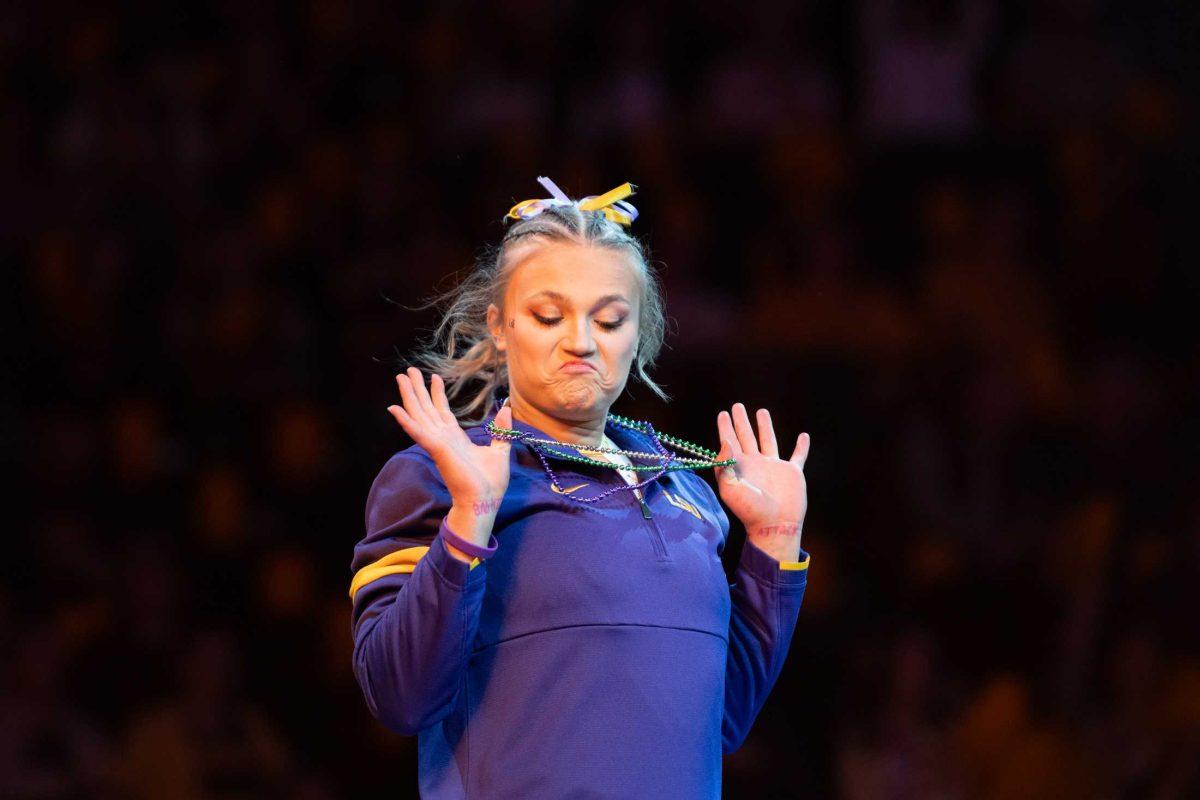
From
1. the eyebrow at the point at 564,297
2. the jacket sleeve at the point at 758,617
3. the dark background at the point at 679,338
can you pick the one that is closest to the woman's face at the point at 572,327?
the eyebrow at the point at 564,297

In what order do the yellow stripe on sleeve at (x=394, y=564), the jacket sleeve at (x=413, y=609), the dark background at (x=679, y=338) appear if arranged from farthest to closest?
the dark background at (x=679, y=338) < the yellow stripe on sleeve at (x=394, y=564) < the jacket sleeve at (x=413, y=609)

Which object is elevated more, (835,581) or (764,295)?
(764,295)

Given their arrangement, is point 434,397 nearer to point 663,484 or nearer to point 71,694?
point 663,484

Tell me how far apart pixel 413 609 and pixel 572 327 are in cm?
33

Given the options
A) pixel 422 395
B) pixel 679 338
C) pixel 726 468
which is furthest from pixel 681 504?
pixel 679 338

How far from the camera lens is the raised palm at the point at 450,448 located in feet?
3.97

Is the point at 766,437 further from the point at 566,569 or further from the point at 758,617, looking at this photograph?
the point at 566,569

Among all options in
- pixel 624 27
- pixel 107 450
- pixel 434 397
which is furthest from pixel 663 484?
pixel 624 27

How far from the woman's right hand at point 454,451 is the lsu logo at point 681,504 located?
0.20 meters

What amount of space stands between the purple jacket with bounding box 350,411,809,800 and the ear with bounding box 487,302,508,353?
0.43 ft

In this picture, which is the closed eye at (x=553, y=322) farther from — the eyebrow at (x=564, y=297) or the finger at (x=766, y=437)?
the finger at (x=766, y=437)

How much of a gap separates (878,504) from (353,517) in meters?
0.94

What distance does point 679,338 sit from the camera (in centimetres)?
266

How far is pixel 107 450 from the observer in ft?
8.46
